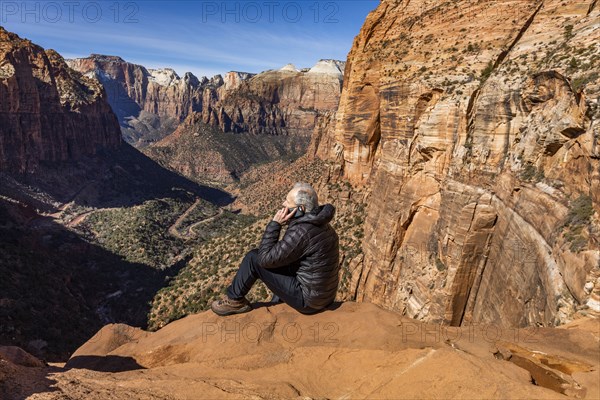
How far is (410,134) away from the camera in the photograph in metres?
26.6

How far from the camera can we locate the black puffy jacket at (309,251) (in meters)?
7.70

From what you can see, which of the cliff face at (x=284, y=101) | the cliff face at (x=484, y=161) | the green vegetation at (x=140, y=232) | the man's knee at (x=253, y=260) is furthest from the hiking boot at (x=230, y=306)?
the cliff face at (x=284, y=101)

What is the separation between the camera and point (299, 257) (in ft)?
26.1

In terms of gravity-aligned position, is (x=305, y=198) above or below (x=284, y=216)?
above

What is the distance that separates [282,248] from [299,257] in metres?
0.51

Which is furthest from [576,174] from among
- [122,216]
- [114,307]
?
[122,216]

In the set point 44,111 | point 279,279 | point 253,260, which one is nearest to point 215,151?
point 44,111

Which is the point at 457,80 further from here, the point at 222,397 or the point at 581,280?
the point at 222,397

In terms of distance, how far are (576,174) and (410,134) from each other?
14.1 meters

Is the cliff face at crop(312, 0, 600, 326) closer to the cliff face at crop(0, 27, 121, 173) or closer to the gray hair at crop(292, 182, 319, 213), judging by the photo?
the gray hair at crop(292, 182, 319, 213)

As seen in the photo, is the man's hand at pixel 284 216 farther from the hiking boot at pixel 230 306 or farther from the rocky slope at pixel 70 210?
the rocky slope at pixel 70 210

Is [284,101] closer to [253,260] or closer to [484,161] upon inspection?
[484,161]

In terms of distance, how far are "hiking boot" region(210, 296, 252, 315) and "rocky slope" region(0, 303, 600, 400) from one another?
8.4 inches

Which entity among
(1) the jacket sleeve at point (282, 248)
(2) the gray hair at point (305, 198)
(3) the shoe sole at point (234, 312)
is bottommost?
(3) the shoe sole at point (234, 312)
